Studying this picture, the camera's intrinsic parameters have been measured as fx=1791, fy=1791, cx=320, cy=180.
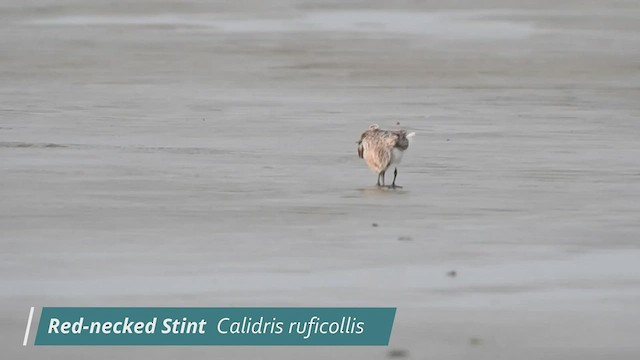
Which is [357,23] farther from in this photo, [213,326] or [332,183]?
[213,326]

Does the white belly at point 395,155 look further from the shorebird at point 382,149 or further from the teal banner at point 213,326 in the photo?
the teal banner at point 213,326

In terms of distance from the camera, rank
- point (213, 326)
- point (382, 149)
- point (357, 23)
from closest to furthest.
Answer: point (213, 326), point (382, 149), point (357, 23)

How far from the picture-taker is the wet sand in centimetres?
858

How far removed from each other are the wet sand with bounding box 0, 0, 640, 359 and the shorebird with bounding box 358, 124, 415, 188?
0.67ft

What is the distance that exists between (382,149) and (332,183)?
21.5 inches

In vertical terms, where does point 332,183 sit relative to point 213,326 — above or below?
above

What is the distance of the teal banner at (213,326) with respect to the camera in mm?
7680

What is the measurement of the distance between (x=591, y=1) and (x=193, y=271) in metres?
22.2

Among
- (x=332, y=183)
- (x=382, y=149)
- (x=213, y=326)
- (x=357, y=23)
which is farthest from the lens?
(x=357, y=23)

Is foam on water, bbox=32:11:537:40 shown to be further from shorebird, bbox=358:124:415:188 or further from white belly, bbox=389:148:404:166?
white belly, bbox=389:148:404:166

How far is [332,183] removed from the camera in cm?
1295

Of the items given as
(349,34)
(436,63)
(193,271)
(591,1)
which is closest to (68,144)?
(193,271)

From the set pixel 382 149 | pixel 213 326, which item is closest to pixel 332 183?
pixel 382 149

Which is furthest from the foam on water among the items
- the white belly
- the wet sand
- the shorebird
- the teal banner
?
the teal banner
